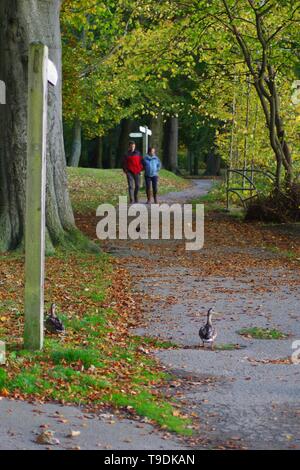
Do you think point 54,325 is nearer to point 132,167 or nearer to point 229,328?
point 229,328

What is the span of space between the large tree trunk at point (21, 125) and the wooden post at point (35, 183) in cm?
823

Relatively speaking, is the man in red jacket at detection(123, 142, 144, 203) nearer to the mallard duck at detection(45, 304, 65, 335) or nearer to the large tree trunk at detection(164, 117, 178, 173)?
the mallard duck at detection(45, 304, 65, 335)

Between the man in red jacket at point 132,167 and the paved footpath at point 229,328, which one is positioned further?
the man in red jacket at point 132,167

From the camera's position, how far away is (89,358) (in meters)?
9.35

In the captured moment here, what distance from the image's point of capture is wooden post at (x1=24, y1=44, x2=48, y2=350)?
9516 millimetres

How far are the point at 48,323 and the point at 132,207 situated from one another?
64.9 ft

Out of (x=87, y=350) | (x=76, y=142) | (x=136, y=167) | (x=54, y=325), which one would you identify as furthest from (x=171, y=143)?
(x=87, y=350)

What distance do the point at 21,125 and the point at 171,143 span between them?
44.2m

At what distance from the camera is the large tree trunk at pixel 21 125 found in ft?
57.9

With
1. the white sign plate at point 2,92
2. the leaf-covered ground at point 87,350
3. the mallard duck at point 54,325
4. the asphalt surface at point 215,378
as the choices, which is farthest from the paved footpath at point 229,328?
the white sign plate at point 2,92

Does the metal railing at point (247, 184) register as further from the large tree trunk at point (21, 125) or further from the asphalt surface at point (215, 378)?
the asphalt surface at point (215, 378)

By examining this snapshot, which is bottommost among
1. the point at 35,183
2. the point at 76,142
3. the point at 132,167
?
the point at 132,167

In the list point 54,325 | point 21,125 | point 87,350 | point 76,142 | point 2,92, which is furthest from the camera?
point 76,142
